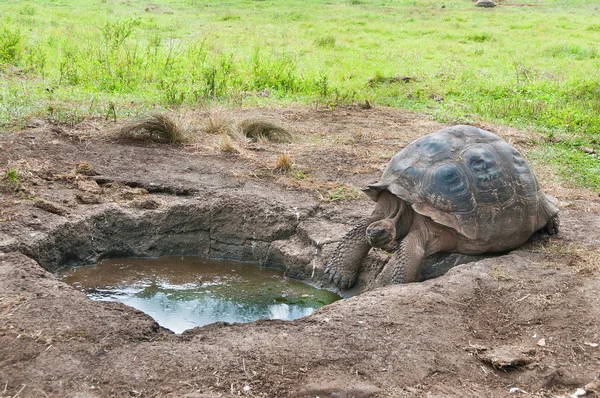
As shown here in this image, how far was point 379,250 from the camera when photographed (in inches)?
227

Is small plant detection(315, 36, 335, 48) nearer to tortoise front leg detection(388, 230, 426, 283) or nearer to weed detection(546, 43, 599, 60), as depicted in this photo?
weed detection(546, 43, 599, 60)

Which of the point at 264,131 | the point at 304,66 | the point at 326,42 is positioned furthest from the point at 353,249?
the point at 326,42

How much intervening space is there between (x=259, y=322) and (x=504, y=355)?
1.36 m

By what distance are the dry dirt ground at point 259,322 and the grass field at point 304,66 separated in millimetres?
1636

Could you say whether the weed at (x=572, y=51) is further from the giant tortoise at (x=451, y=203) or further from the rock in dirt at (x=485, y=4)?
the giant tortoise at (x=451, y=203)

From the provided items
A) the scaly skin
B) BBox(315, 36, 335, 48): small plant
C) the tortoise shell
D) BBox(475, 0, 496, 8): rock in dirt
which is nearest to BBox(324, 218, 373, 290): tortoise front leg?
the scaly skin

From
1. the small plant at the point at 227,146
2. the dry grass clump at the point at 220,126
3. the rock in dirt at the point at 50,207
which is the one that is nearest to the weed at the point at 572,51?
the dry grass clump at the point at 220,126

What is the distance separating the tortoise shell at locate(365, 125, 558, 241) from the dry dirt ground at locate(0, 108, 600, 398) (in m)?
0.27

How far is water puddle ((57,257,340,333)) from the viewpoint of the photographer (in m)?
5.24

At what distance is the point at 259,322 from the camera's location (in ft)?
13.6

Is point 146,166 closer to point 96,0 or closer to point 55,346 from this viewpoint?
point 55,346

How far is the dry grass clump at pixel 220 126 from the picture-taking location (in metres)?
8.23

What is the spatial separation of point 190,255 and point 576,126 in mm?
5636

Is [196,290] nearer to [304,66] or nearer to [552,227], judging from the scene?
[552,227]
